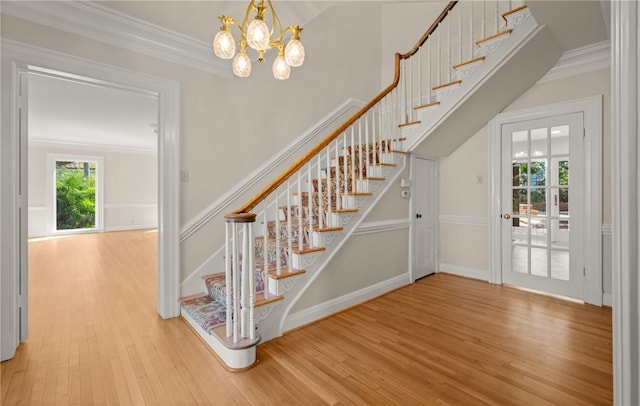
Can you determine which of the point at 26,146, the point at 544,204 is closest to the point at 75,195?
the point at 26,146

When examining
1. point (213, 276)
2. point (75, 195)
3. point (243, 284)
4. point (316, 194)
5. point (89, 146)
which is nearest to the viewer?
point (243, 284)

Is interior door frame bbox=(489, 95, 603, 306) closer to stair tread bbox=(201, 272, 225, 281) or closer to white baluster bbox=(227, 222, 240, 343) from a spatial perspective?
white baluster bbox=(227, 222, 240, 343)

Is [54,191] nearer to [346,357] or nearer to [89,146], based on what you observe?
[89,146]

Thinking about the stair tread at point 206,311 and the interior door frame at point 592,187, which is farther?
the interior door frame at point 592,187

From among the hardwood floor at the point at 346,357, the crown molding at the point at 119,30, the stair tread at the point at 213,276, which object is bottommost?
the hardwood floor at the point at 346,357

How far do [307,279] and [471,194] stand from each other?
281 cm

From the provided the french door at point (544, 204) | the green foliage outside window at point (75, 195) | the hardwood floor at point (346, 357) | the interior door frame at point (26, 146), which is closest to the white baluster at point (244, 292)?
the hardwood floor at point (346, 357)

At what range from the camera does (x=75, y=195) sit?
26.5ft

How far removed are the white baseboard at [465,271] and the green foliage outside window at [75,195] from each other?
931 centimetres

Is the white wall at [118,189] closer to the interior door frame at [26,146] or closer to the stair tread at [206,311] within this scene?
the interior door frame at [26,146]

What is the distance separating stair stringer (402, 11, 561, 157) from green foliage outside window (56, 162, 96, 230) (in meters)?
9.01

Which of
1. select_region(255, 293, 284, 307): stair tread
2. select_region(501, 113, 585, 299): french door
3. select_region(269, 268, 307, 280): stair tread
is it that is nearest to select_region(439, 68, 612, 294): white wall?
select_region(501, 113, 585, 299): french door

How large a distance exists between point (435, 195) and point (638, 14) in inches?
146

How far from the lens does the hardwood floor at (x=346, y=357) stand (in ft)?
5.68
